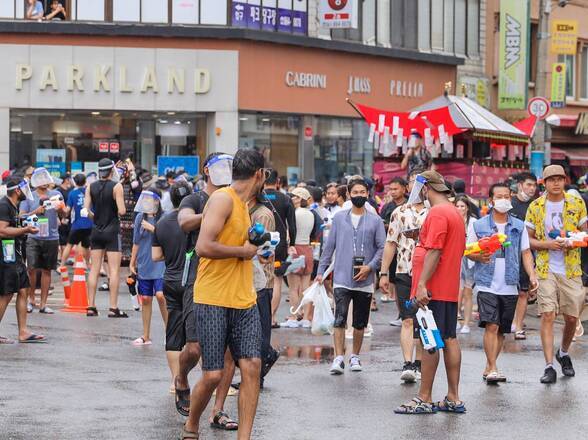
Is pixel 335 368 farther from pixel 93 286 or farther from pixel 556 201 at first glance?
pixel 93 286

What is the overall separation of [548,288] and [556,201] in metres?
0.84

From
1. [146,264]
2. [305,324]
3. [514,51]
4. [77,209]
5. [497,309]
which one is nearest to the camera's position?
[497,309]

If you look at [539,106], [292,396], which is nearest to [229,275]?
[292,396]

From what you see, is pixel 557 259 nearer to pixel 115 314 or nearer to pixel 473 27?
pixel 115 314

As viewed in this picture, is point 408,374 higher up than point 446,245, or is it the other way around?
point 446,245

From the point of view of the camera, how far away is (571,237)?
12.6 meters

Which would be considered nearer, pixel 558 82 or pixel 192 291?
pixel 192 291

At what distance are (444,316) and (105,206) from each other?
7955 mm

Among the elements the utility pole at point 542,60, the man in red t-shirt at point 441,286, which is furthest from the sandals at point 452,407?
the utility pole at point 542,60

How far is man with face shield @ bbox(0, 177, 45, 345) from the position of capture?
14.1 m

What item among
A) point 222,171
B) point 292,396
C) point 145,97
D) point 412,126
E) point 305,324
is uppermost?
point 145,97

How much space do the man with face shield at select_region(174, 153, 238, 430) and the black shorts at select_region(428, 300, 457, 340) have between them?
67.2 inches

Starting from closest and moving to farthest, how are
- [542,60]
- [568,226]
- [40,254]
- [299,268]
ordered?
[568,226], [299,268], [40,254], [542,60]

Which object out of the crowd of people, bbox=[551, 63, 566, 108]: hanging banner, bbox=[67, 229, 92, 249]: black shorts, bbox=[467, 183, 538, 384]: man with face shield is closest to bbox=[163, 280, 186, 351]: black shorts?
the crowd of people
